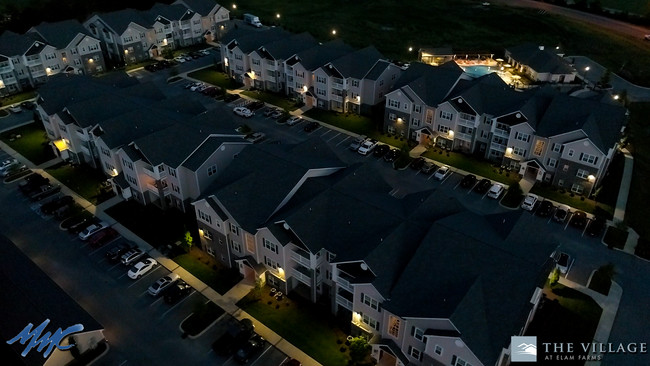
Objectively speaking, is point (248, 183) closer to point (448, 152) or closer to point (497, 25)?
point (448, 152)

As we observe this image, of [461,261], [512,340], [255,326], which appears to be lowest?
[255,326]

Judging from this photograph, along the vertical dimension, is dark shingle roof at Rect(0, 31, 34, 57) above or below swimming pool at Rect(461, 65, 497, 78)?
above

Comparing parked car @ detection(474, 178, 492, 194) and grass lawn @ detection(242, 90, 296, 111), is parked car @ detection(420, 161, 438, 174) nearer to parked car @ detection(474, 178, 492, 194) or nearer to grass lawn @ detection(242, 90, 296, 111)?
parked car @ detection(474, 178, 492, 194)

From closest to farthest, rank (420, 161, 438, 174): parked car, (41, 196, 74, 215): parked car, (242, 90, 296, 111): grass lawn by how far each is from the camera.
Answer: (41, 196, 74, 215): parked car, (420, 161, 438, 174): parked car, (242, 90, 296, 111): grass lawn

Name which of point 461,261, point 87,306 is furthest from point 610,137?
point 87,306

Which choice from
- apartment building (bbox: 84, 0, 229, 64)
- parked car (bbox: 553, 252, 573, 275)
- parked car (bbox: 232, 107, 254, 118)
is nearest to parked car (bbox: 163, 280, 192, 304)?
parked car (bbox: 553, 252, 573, 275)

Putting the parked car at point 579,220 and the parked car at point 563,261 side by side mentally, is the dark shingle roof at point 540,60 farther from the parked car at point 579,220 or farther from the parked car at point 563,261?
the parked car at point 563,261

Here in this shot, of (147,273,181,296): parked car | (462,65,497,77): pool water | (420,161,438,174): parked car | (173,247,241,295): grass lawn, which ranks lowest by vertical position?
(173,247,241,295): grass lawn
